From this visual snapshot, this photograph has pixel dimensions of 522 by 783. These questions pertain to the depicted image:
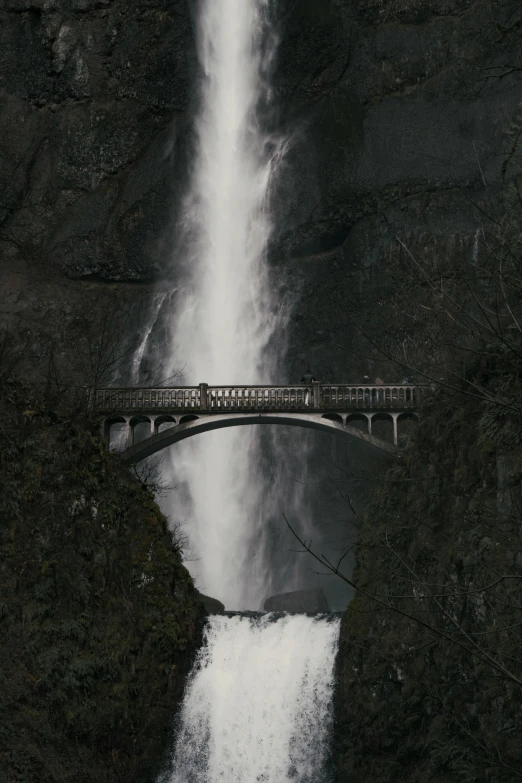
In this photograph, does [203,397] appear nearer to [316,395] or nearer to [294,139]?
[316,395]

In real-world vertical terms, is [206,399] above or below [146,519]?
above

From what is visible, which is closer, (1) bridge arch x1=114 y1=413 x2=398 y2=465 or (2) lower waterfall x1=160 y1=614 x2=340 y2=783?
(2) lower waterfall x1=160 y1=614 x2=340 y2=783

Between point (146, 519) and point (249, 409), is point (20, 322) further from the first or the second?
point (146, 519)

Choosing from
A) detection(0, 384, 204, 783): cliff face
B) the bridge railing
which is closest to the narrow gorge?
detection(0, 384, 204, 783): cliff face

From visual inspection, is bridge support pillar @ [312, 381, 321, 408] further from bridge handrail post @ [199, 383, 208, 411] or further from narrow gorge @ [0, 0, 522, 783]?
bridge handrail post @ [199, 383, 208, 411]

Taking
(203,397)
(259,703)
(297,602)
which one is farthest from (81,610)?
(297,602)

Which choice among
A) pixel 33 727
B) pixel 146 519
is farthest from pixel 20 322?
pixel 33 727
